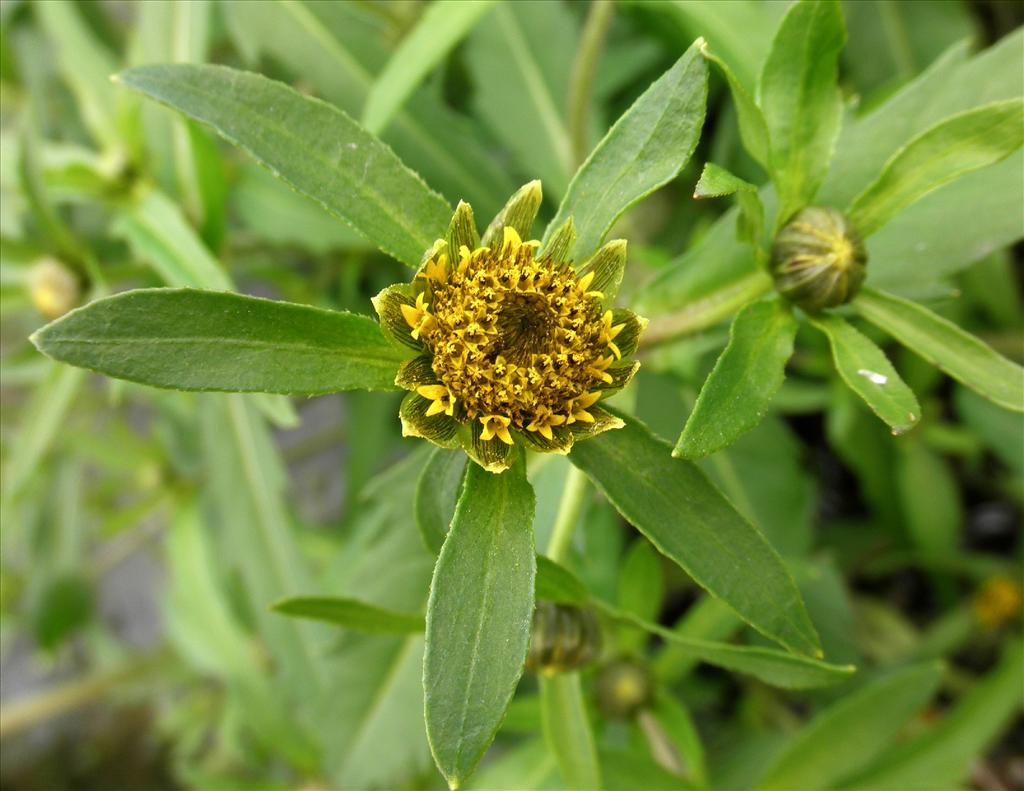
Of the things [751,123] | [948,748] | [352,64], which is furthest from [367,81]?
[948,748]

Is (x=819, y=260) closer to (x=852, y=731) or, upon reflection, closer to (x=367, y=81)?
(x=852, y=731)

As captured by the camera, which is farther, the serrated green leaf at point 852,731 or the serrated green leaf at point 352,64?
the serrated green leaf at point 352,64

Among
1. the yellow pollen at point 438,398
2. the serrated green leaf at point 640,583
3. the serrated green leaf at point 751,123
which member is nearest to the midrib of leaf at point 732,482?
the serrated green leaf at point 640,583

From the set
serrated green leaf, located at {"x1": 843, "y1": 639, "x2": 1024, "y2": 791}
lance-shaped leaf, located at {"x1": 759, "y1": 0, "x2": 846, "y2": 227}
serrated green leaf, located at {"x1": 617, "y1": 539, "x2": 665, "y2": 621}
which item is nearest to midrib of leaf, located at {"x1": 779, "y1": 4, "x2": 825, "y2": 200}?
lance-shaped leaf, located at {"x1": 759, "y1": 0, "x2": 846, "y2": 227}

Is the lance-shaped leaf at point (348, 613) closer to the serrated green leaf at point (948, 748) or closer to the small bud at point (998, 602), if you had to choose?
the serrated green leaf at point (948, 748)

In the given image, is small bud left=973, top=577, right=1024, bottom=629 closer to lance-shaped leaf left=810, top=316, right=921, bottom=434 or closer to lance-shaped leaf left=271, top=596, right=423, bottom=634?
lance-shaped leaf left=810, top=316, right=921, bottom=434

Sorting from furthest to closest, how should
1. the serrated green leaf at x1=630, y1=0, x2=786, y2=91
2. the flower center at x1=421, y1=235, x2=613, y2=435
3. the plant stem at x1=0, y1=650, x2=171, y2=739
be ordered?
the plant stem at x1=0, y1=650, x2=171, y2=739 → the serrated green leaf at x1=630, y1=0, x2=786, y2=91 → the flower center at x1=421, y1=235, x2=613, y2=435

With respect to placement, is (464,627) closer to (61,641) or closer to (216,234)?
(216,234)
